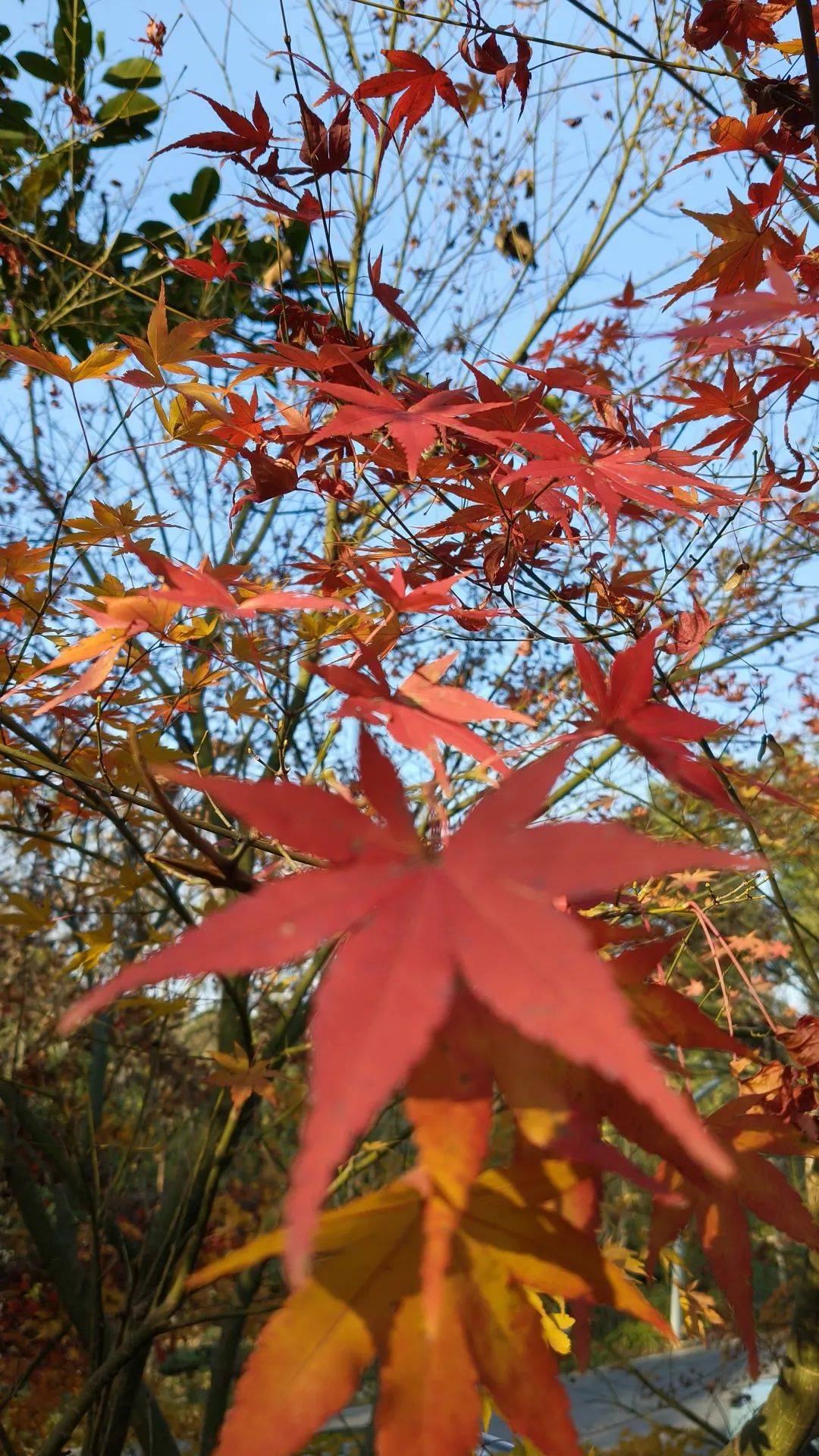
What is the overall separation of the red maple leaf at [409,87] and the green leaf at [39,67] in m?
2.45

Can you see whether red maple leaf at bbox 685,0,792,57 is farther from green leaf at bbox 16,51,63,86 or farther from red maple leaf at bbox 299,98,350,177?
green leaf at bbox 16,51,63,86

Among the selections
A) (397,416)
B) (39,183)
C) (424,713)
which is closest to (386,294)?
(397,416)

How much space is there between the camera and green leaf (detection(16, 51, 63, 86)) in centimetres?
286

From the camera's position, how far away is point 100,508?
1.03 meters

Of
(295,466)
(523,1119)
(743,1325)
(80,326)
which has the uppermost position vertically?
(80,326)

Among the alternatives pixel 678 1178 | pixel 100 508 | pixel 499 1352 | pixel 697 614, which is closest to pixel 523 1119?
pixel 499 1352

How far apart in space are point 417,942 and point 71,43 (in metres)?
3.40

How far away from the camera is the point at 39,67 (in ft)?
9.43

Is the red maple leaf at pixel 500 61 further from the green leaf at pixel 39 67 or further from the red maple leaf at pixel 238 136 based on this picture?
the green leaf at pixel 39 67

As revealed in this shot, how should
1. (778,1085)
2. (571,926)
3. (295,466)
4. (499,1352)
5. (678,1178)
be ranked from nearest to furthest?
(571,926) → (499,1352) → (678,1178) → (778,1085) → (295,466)

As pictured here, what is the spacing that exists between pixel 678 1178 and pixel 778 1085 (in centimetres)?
20

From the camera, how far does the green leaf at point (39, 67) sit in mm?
2857

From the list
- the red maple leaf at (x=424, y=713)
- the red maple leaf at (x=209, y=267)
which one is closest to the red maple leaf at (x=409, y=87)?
the red maple leaf at (x=209, y=267)

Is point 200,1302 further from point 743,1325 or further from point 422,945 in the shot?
point 422,945
